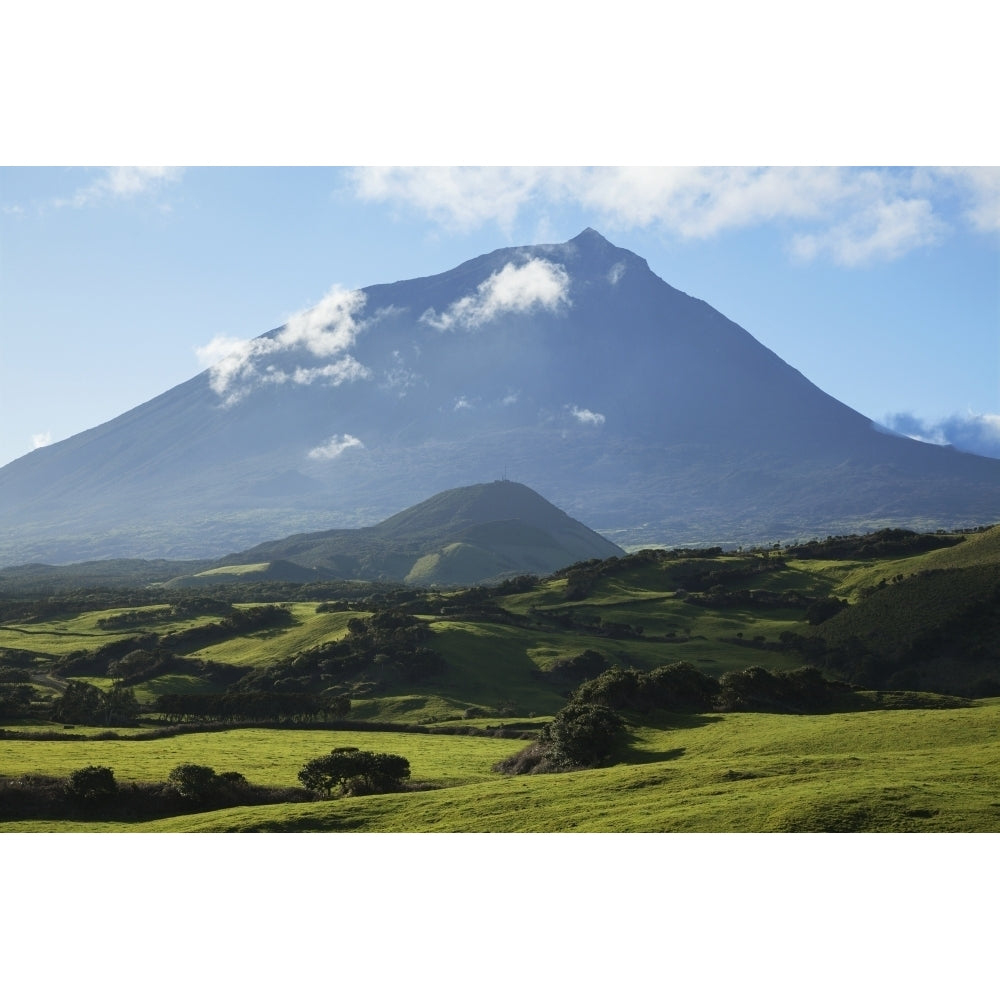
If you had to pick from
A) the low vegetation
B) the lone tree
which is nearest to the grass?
the low vegetation

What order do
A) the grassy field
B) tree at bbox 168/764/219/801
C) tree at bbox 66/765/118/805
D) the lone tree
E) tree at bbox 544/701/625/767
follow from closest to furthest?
the grassy field, tree at bbox 66/765/118/805, tree at bbox 168/764/219/801, the lone tree, tree at bbox 544/701/625/767

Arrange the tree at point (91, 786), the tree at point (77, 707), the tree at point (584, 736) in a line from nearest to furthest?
the tree at point (91, 786) → the tree at point (584, 736) → the tree at point (77, 707)

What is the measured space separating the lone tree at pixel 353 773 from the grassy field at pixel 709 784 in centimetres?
172

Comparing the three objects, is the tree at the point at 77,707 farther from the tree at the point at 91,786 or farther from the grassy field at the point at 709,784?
the tree at the point at 91,786

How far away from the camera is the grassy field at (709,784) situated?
87.9 ft

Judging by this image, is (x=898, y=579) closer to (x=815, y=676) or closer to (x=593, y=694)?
(x=815, y=676)

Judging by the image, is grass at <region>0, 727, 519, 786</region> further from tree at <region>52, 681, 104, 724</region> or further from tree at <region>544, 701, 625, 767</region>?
tree at <region>52, 681, 104, 724</region>

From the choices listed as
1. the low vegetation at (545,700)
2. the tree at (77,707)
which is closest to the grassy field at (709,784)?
the low vegetation at (545,700)

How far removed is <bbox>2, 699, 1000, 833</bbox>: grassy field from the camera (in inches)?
1054

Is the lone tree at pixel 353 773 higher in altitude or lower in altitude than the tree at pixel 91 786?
lower

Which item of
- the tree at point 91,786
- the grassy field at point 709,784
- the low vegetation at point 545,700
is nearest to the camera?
the grassy field at point 709,784

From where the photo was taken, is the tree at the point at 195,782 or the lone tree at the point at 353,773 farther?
the lone tree at the point at 353,773

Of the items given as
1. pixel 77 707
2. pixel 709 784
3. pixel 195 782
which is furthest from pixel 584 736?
pixel 77 707

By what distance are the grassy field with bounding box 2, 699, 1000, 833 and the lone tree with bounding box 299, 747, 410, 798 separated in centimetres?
172
